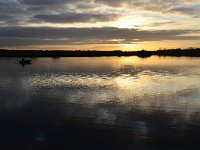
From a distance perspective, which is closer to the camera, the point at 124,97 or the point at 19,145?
the point at 19,145

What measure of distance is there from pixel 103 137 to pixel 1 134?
5625 millimetres

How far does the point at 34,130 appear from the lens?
1927 centimetres

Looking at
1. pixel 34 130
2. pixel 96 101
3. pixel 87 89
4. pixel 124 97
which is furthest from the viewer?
pixel 87 89

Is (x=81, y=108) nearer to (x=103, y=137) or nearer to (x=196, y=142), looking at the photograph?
(x=103, y=137)

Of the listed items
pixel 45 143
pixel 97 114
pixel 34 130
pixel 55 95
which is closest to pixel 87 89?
pixel 55 95

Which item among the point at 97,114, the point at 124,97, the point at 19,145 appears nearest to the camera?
the point at 19,145

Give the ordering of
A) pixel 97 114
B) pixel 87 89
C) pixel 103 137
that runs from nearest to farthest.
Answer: pixel 103 137
pixel 97 114
pixel 87 89

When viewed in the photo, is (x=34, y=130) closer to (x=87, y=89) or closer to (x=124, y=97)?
(x=124, y=97)

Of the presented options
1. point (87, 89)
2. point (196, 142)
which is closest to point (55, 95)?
point (87, 89)

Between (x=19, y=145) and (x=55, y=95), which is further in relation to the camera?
(x=55, y=95)

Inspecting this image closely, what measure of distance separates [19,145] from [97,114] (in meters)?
7.91

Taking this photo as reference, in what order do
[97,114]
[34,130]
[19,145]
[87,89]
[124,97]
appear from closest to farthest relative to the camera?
[19,145] → [34,130] → [97,114] → [124,97] → [87,89]

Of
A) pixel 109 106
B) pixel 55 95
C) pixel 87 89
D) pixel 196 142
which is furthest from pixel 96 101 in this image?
pixel 196 142

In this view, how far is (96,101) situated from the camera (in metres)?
29.2
